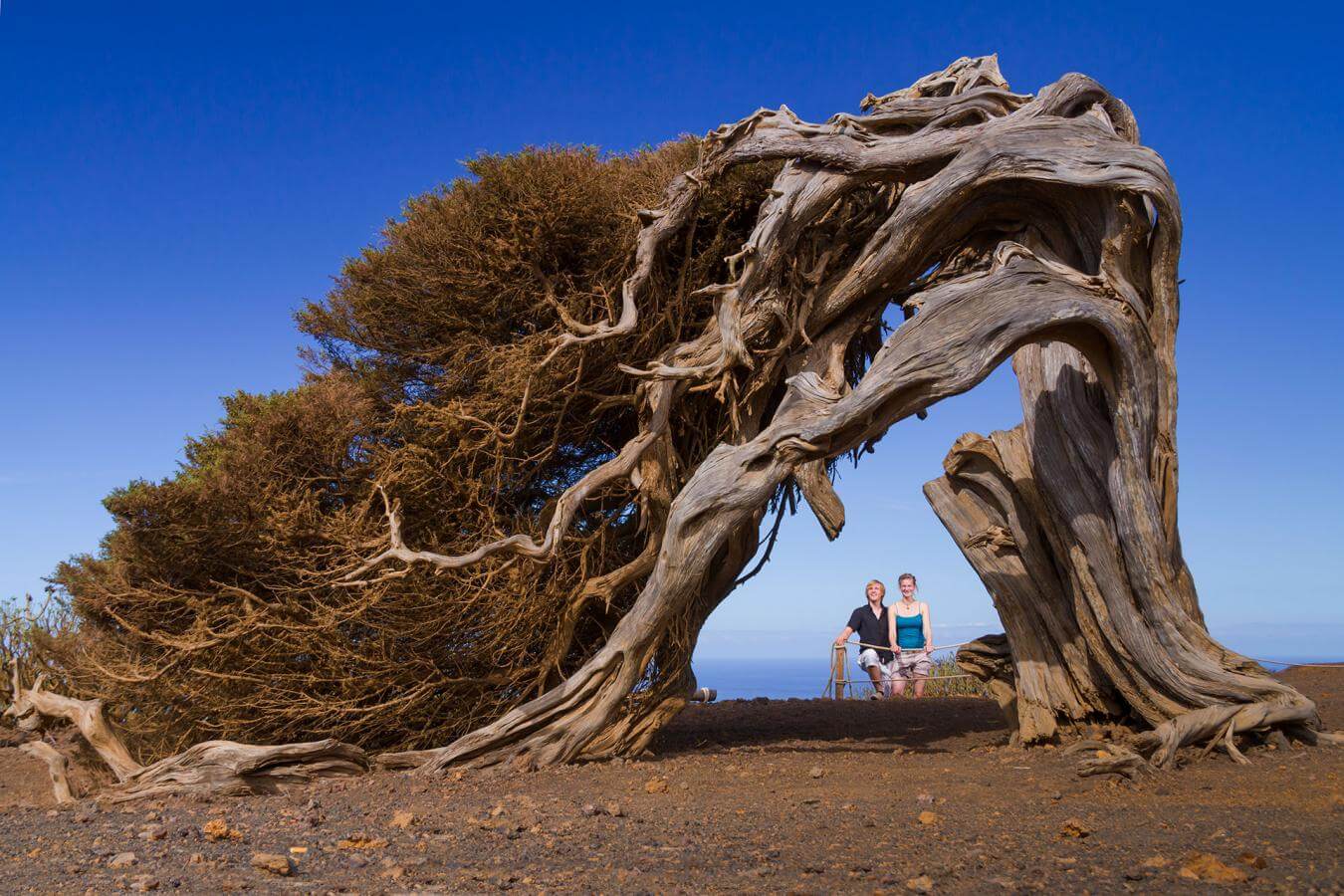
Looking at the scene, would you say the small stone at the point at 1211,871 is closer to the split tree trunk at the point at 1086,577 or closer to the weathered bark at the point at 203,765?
the split tree trunk at the point at 1086,577

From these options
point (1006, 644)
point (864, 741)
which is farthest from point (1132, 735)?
point (864, 741)

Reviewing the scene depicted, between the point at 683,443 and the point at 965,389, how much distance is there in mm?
3027

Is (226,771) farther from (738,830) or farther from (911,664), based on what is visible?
(911,664)

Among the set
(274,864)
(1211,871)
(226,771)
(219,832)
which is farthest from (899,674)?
(274,864)

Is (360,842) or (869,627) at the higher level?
(869,627)

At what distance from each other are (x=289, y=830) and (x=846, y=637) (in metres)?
9.13

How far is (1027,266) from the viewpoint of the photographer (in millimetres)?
7180

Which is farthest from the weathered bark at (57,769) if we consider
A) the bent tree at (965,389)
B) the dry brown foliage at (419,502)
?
the bent tree at (965,389)

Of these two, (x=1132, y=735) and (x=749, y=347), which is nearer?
(x=1132, y=735)

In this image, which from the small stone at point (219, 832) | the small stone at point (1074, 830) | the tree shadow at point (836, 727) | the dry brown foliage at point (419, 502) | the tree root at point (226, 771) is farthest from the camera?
the tree shadow at point (836, 727)

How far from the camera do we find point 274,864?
4.59 metres

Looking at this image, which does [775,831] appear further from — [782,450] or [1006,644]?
[1006,644]

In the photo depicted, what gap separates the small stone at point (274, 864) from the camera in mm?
4586

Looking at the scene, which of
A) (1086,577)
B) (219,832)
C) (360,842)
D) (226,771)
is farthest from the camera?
(1086,577)
